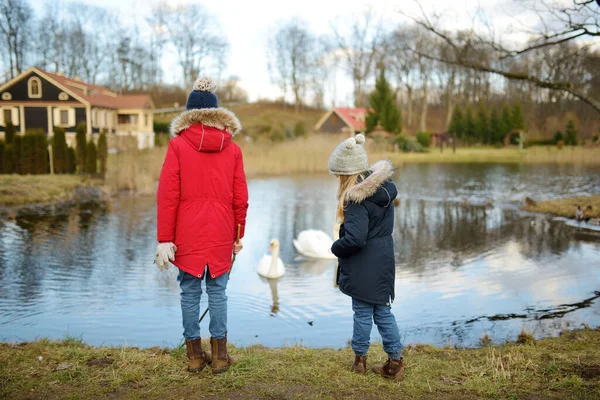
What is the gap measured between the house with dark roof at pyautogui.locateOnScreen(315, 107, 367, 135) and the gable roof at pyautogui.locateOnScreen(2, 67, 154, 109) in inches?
701

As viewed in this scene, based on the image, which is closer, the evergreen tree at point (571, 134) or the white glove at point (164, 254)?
the white glove at point (164, 254)

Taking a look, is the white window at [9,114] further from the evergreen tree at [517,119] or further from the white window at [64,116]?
the evergreen tree at [517,119]

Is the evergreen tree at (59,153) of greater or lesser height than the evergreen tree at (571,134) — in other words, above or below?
below

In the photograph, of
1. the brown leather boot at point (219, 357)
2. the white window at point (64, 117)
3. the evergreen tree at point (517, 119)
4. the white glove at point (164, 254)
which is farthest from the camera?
the evergreen tree at point (517, 119)

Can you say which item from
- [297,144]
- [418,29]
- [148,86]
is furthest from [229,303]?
[148,86]

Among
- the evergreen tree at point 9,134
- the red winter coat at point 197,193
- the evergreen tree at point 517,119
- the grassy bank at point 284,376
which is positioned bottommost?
the grassy bank at point 284,376

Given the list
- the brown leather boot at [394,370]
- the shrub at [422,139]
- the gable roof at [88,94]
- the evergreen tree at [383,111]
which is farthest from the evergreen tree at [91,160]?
the shrub at [422,139]

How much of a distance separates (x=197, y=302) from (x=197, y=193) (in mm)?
749

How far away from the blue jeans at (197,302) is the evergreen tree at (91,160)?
59.4ft

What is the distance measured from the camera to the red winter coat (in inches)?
148

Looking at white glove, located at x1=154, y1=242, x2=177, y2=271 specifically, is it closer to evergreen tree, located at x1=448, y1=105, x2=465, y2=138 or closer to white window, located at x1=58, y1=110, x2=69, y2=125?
white window, located at x1=58, y1=110, x2=69, y2=125

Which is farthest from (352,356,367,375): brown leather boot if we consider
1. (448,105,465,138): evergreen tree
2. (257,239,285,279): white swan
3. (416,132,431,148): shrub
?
(448,105,465,138): evergreen tree

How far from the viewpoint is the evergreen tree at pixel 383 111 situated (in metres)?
44.0

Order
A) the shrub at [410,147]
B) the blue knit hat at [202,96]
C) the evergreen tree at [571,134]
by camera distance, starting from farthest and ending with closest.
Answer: the evergreen tree at [571,134], the shrub at [410,147], the blue knit hat at [202,96]
